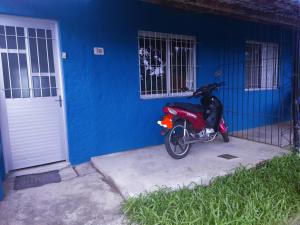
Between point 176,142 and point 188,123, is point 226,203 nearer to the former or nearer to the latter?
point 176,142

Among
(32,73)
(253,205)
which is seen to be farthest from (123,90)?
(253,205)

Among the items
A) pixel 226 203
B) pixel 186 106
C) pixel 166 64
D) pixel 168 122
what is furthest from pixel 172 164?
pixel 166 64

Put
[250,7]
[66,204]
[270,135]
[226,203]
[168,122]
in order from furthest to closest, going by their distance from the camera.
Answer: [270,135] → [250,7] → [168,122] → [66,204] → [226,203]

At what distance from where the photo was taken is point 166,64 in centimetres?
503

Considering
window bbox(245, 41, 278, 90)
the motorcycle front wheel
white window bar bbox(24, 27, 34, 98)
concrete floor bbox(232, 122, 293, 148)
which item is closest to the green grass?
the motorcycle front wheel

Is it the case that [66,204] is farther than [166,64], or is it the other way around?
[166,64]

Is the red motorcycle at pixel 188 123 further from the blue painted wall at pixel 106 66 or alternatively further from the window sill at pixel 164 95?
A: the blue painted wall at pixel 106 66

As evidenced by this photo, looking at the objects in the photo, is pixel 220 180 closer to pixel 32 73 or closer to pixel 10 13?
pixel 32 73

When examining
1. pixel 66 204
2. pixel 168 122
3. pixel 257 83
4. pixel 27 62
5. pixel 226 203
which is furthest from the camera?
pixel 257 83

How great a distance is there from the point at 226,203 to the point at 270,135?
3.59 meters

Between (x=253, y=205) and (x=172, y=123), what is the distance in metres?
1.78

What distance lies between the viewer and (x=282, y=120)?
7.10 meters

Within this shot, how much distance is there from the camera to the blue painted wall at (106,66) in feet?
12.9

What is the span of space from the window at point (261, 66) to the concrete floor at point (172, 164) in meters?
2.17
